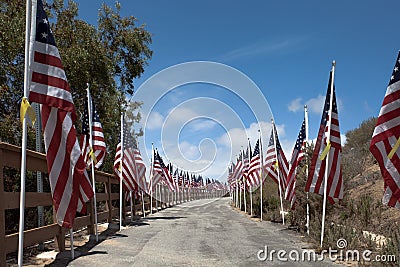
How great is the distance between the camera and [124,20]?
1024 inches

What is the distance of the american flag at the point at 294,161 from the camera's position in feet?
47.8

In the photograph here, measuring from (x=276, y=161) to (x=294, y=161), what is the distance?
3829 mm

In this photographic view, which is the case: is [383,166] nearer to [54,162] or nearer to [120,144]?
[54,162]

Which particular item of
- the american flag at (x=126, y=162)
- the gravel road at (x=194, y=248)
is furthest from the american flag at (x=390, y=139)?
the american flag at (x=126, y=162)

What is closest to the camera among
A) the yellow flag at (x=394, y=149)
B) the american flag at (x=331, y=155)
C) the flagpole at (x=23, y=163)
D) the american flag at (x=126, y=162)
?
the flagpole at (x=23, y=163)

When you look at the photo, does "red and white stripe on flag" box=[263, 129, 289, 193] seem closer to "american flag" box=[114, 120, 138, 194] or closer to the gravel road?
the gravel road

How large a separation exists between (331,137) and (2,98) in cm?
1156

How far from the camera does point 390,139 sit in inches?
288

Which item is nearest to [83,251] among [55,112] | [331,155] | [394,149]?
[55,112]

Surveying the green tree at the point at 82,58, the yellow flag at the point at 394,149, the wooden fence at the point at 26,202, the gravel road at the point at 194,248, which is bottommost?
the gravel road at the point at 194,248

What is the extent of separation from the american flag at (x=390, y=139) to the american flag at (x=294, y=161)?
23.6ft

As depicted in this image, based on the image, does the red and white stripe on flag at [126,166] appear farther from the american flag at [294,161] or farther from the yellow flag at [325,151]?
the yellow flag at [325,151]

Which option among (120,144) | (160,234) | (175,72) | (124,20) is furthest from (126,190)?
(124,20)

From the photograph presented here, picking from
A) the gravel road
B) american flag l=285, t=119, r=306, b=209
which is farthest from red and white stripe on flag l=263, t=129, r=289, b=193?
the gravel road
